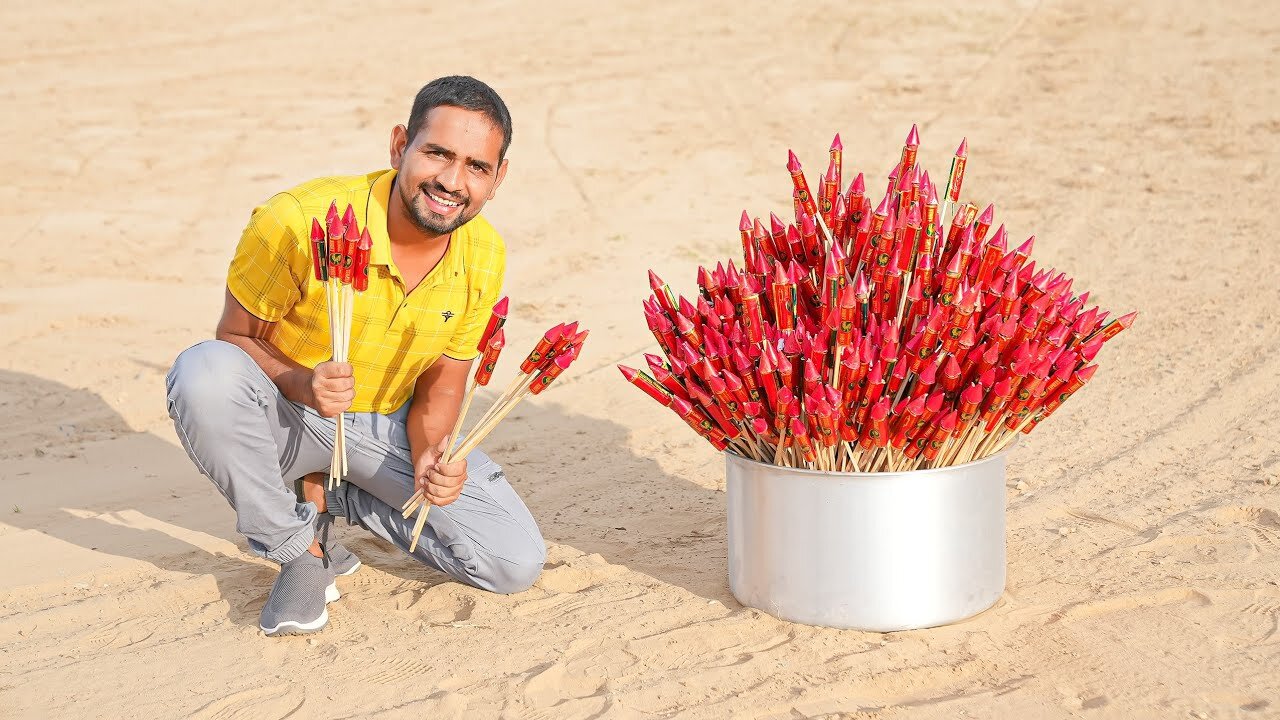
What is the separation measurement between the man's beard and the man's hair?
0.16 meters

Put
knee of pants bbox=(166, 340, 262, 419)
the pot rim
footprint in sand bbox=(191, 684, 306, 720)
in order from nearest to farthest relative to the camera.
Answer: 1. footprint in sand bbox=(191, 684, 306, 720)
2. the pot rim
3. knee of pants bbox=(166, 340, 262, 419)

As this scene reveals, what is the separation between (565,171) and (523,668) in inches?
205

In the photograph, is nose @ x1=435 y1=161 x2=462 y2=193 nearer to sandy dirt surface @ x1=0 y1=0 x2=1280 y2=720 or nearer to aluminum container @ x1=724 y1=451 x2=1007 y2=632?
aluminum container @ x1=724 y1=451 x2=1007 y2=632

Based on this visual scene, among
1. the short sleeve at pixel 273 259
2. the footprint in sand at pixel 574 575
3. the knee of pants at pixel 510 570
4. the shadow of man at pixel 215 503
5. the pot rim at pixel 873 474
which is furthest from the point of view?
the shadow of man at pixel 215 503

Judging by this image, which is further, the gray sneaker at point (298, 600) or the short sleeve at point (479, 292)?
→ the short sleeve at point (479, 292)

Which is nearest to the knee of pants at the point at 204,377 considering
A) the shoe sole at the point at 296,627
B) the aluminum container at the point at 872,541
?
the shoe sole at the point at 296,627

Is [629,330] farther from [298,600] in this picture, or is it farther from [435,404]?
[298,600]

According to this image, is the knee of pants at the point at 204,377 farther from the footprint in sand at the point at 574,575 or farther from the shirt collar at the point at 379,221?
the footprint in sand at the point at 574,575

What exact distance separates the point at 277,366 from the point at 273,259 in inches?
10.8

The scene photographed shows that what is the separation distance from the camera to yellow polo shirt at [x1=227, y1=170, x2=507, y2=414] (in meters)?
3.00

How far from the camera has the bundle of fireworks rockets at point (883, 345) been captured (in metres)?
2.63

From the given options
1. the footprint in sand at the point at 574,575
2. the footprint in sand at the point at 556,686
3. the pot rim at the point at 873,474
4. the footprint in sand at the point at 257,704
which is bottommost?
the footprint in sand at the point at 257,704

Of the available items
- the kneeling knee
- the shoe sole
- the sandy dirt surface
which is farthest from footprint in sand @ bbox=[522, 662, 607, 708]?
the kneeling knee

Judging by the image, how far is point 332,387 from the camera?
273cm
